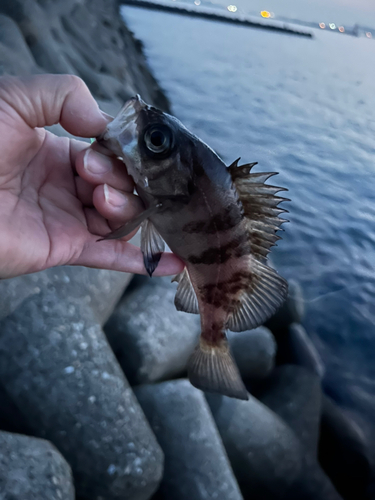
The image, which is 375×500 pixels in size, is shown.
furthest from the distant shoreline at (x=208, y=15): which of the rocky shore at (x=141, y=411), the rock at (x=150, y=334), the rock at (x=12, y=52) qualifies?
the rock at (x=150, y=334)

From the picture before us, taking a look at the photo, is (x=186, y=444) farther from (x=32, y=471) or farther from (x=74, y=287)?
(x=74, y=287)

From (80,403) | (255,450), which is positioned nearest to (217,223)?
(80,403)

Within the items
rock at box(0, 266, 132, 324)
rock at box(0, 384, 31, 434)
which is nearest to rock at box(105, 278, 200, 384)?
rock at box(0, 266, 132, 324)

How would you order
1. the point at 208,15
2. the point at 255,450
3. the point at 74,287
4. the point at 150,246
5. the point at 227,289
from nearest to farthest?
the point at 150,246 → the point at 227,289 → the point at 74,287 → the point at 255,450 → the point at 208,15

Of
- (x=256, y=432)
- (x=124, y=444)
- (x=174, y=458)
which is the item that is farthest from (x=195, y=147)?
(x=256, y=432)

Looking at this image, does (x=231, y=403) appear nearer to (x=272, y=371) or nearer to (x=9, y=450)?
(x=272, y=371)

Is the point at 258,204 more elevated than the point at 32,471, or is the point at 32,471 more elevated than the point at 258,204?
the point at 258,204

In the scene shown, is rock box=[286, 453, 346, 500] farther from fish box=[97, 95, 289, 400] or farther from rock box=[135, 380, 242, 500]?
fish box=[97, 95, 289, 400]

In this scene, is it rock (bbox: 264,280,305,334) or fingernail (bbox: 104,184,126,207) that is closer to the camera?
fingernail (bbox: 104,184,126,207)
